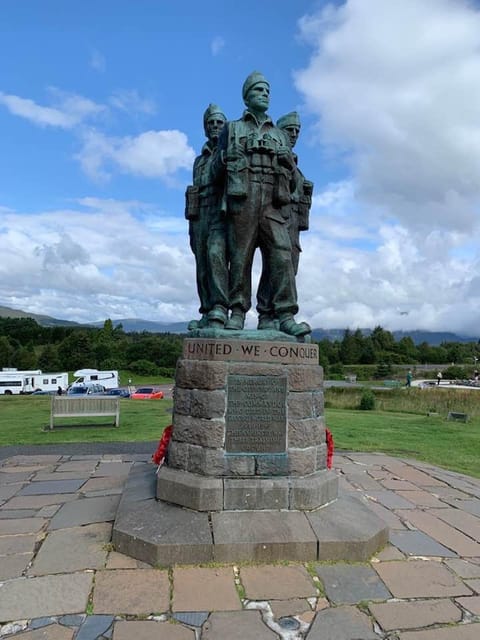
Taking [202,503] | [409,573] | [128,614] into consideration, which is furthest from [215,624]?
[409,573]

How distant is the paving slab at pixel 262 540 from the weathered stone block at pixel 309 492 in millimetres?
266

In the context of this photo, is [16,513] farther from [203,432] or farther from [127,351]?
[127,351]

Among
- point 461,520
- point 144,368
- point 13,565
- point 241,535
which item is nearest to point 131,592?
point 241,535

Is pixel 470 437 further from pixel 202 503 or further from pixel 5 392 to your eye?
pixel 5 392

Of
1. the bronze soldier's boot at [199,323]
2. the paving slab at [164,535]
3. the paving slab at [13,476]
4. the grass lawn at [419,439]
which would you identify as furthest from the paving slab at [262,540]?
the grass lawn at [419,439]

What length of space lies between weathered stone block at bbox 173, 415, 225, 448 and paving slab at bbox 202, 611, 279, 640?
5.02 feet

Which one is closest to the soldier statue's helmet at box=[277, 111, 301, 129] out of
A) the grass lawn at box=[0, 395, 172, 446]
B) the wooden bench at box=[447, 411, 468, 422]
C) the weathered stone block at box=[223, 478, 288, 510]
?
the weathered stone block at box=[223, 478, 288, 510]

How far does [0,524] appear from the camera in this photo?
447cm

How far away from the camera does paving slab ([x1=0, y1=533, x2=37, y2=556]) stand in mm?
3858

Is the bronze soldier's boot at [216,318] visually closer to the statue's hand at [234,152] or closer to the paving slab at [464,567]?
the statue's hand at [234,152]

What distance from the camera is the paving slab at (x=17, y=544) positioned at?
386 centimetres

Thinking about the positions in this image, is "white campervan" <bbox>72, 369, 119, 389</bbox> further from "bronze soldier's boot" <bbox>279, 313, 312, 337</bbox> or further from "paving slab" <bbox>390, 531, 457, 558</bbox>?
"paving slab" <bbox>390, 531, 457, 558</bbox>

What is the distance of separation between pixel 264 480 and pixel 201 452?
62cm

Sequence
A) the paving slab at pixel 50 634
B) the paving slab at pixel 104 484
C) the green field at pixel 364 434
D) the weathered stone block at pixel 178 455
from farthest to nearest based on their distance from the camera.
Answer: the green field at pixel 364 434
the paving slab at pixel 104 484
the weathered stone block at pixel 178 455
the paving slab at pixel 50 634
